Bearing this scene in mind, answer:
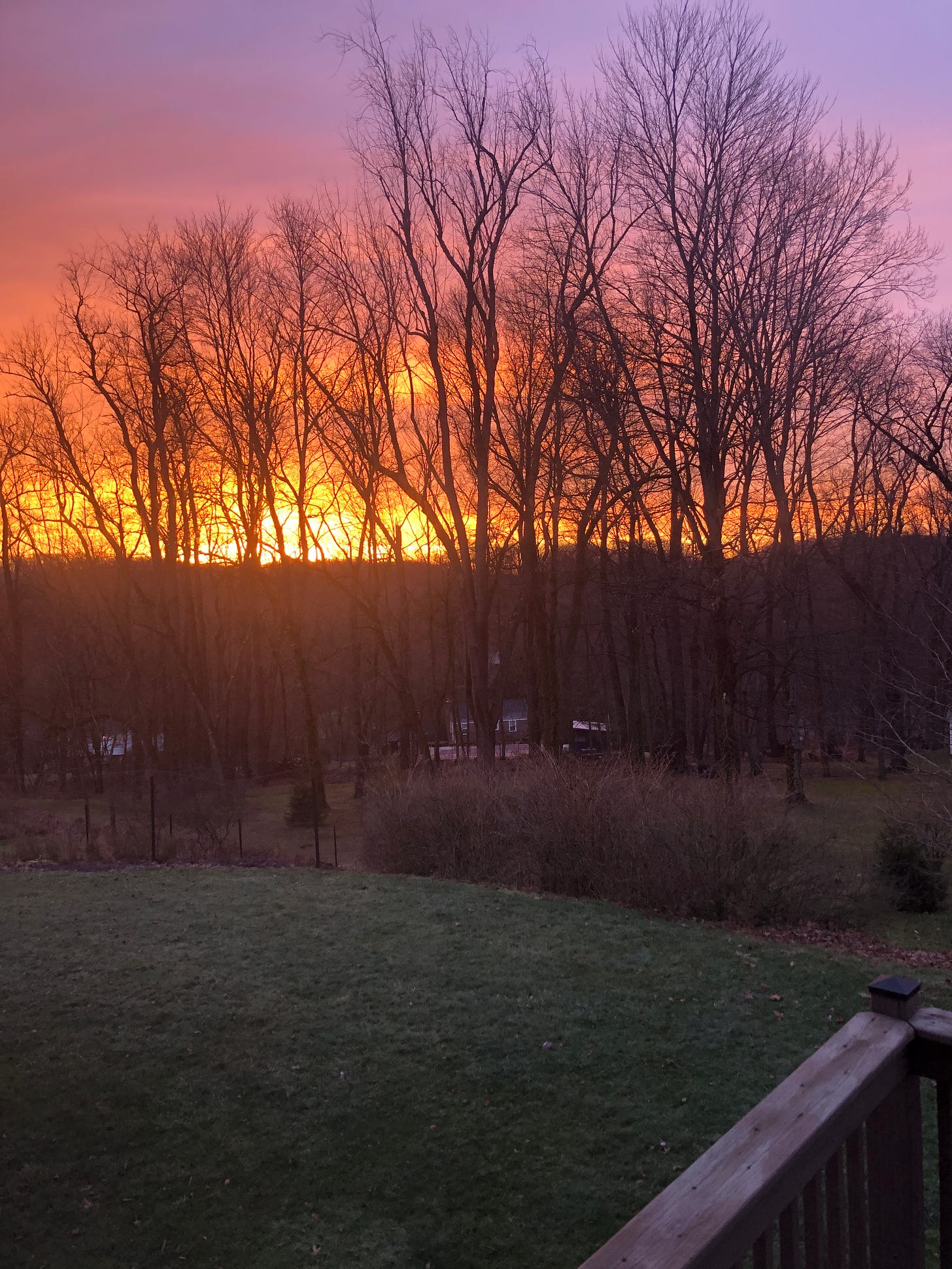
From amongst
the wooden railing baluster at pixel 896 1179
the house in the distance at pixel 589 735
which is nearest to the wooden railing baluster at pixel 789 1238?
the wooden railing baluster at pixel 896 1179

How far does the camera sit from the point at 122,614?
32188 mm

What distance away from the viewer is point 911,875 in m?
10.4

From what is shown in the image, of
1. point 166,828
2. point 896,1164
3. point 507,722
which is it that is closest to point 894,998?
→ point 896,1164

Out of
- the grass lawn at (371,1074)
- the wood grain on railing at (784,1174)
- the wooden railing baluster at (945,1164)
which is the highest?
the wood grain on railing at (784,1174)

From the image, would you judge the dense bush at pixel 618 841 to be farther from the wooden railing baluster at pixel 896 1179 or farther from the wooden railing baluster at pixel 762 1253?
the wooden railing baluster at pixel 762 1253

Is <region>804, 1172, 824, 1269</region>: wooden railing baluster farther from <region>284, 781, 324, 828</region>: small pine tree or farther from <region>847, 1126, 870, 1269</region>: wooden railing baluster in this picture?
<region>284, 781, 324, 828</region>: small pine tree

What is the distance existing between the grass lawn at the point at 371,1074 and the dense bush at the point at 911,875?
11.3 ft

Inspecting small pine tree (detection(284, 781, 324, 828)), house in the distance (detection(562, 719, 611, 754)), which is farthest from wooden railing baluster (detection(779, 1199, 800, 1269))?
house in the distance (detection(562, 719, 611, 754))

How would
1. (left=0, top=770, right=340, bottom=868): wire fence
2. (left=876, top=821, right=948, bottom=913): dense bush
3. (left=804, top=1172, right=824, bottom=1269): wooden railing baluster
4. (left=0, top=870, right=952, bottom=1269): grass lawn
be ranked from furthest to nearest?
(left=0, top=770, right=340, bottom=868): wire fence, (left=876, top=821, right=948, bottom=913): dense bush, (left=0, top=870, right=952, bottom=1269): grass lawn, (left=804, top=1172, right=824, bottom=1269): wooden railing baluster

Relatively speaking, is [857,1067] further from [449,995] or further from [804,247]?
[804,247]

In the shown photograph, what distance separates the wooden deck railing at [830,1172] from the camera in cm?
140

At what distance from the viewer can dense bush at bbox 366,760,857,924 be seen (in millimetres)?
9156

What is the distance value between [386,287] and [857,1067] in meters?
20.2

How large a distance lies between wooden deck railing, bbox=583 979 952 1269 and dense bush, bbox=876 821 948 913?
9.06m
